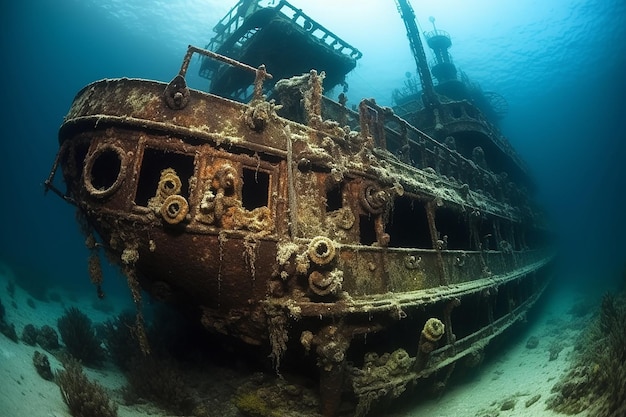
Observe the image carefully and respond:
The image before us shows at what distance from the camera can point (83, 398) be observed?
5727 millimetres

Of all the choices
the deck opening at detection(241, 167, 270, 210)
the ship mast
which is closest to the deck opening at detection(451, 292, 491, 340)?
the deck opening at detection(241, 167, 270, 210)

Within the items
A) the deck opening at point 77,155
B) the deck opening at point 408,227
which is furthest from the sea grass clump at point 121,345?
the deck opening at point 408,227

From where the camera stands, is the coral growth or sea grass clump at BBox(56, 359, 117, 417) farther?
sea grass clump at BBox(56, 359, 117, 417)

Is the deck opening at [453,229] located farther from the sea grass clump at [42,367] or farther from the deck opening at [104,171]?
the sea grass clump at [42,367]

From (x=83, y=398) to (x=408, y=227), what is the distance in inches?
367

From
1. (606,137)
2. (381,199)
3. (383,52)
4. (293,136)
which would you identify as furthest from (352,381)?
(606,137)

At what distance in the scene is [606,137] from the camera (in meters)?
114

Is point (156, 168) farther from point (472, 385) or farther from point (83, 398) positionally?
point (472, 385)

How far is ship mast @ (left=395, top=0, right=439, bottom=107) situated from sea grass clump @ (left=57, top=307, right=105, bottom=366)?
56.7ft

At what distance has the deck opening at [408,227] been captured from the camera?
31.6 feet

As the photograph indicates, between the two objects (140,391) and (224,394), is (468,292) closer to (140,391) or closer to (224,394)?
(224,394)

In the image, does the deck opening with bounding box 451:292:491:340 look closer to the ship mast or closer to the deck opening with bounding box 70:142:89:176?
the deck opening with bounding box 70:142:89:176

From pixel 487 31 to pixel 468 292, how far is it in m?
74.5

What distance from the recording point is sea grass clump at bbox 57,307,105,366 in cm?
970
